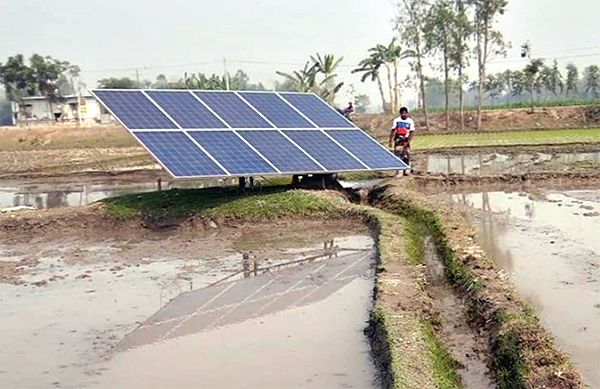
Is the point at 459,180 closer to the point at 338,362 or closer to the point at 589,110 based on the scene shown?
the point at 338,362

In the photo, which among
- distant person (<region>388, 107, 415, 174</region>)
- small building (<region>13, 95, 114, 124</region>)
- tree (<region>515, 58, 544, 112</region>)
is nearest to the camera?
distant person (<region>388, 107, 415, 174</region>)

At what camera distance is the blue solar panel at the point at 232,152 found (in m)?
14.4

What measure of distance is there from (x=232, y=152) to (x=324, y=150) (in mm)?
2348

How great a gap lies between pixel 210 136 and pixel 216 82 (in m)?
46.8

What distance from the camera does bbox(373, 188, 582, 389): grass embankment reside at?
5346 millimetres

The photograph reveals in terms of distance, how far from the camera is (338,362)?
646 centimetres

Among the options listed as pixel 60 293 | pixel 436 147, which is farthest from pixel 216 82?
pixel 60 293

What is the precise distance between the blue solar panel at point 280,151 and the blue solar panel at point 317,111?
73.4 inches

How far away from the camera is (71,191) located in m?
22.9

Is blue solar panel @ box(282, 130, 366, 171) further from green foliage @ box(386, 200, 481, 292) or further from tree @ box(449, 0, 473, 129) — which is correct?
tree @ box(449, 0, 473, 129)

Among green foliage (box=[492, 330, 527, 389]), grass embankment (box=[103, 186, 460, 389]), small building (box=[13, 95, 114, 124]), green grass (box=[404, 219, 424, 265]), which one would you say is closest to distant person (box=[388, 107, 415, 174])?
grass embankment (box=[103, 186, 460, 389])

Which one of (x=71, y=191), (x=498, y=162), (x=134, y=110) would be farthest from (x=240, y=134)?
(x=498, y=162)

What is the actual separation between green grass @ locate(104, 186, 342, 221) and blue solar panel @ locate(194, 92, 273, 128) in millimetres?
1716

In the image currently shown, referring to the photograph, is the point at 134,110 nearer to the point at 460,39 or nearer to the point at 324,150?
the point at 324,150
